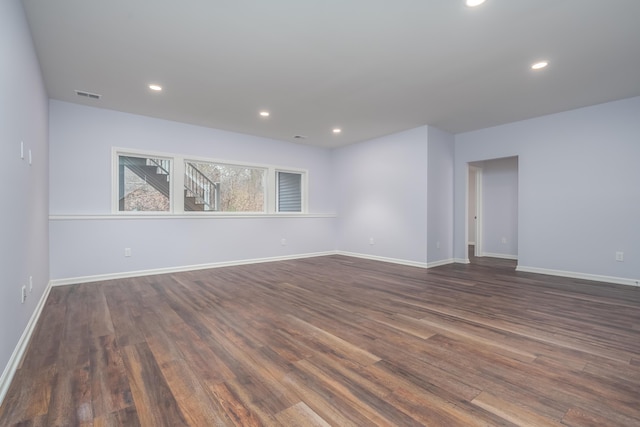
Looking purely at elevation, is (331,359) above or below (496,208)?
below

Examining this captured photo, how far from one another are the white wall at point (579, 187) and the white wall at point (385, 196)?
5.01 ft

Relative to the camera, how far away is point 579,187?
14.4 ft

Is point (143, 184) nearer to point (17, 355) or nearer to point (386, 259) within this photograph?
point (17, 355)

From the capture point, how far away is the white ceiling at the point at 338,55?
2.23 metres

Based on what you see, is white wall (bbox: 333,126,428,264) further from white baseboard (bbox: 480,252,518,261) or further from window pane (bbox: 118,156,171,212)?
window pane (bbox: 118,156,171,212)

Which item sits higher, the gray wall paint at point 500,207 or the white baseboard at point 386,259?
the gray wall paint at point 500,207

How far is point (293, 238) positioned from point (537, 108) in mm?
4736

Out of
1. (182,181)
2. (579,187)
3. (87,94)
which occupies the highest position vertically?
(87,94)

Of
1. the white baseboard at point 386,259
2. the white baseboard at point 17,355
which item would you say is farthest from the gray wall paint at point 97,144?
the white baseboard at point 386,259

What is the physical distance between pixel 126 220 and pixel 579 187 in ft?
22.2

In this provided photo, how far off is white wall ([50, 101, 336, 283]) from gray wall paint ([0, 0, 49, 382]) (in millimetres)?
1225

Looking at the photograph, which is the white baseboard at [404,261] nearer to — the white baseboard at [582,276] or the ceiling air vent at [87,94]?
the white baseboard at [582,276]

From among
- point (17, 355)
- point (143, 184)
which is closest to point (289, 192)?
point (143, 184)

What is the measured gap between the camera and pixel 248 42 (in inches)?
103
